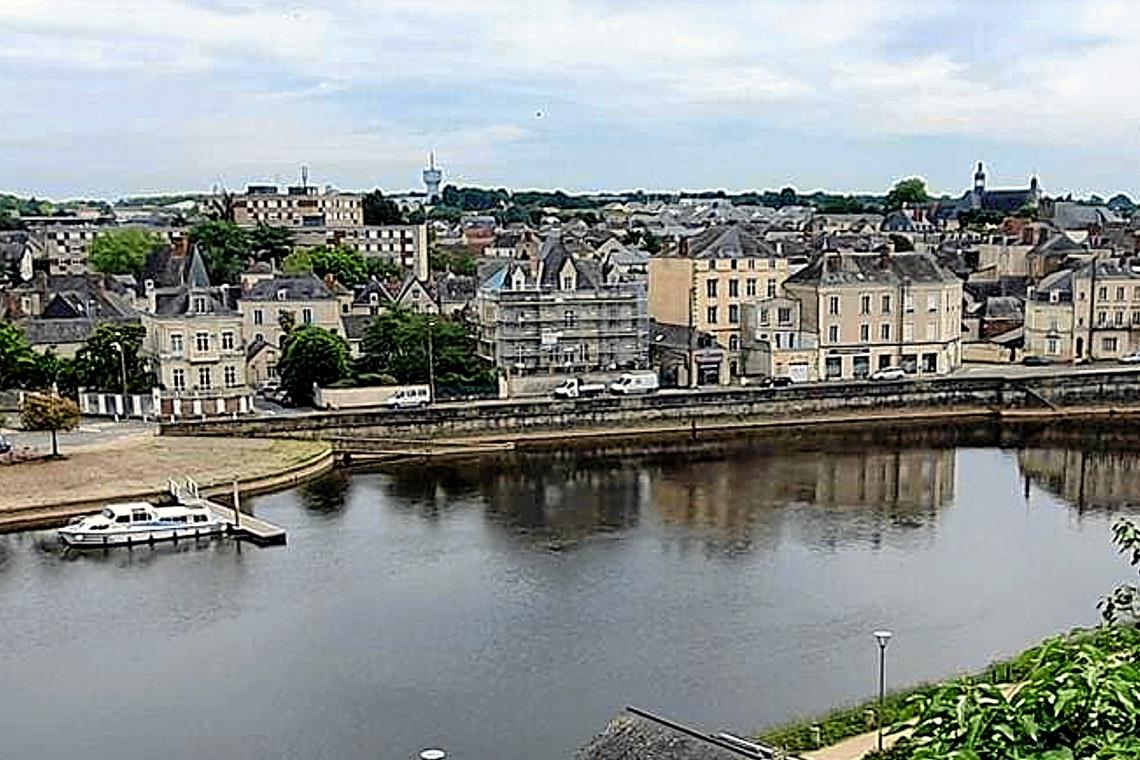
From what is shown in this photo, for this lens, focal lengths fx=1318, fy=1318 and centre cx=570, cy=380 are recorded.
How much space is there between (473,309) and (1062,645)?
89.5 ft

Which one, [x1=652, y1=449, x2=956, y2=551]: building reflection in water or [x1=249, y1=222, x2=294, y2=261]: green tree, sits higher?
[x1=249, y1=222, x2=294, y2=261]: green tree

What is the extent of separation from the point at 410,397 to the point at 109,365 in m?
5.67

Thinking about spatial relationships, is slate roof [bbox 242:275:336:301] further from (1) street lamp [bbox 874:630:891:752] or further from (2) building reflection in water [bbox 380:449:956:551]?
(1) street lamp [bbox 874:630:891:752]

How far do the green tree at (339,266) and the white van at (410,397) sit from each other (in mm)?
12861

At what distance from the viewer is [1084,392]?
27484mm

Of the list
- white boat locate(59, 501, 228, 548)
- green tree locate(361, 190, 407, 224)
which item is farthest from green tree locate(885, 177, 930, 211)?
white boat locate(59, 501, 228, 548)

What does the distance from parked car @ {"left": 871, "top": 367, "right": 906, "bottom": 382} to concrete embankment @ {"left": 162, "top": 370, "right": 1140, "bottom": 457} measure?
53.3 inches

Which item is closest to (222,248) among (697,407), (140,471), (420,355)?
(420,355)

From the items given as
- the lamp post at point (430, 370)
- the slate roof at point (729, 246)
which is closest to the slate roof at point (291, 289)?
the lamp post at point (430, 370)

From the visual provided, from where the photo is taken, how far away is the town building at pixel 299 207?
59625mm

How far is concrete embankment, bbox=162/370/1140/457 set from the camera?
76.6 feet

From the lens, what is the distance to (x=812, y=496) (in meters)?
19.8

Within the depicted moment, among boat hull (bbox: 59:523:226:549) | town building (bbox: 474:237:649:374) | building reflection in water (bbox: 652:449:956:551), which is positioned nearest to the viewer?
boat hull (bbox: 59:523:226:549)

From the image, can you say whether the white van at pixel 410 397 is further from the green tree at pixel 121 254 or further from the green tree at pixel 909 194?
the green tree at pixel 909 194
